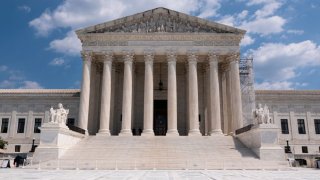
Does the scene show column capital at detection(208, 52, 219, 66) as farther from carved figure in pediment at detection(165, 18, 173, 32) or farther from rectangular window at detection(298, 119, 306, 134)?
rectangular window at detection(298, 119, 306, 134)

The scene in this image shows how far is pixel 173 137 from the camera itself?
36.9 metres

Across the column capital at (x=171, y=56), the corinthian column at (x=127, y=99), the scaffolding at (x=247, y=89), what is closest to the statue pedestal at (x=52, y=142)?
the corinthian column at (x=127, y=99)

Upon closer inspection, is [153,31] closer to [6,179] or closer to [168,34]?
[168,34]

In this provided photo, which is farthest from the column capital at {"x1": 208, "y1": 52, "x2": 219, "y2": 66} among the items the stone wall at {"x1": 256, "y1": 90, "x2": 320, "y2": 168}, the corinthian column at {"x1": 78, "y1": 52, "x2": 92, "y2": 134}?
the corinthian column at {"x1": 78, "y1": 52, "x2": 92, "y2": 134}

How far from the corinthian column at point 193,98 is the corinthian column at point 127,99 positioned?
7.13 meters

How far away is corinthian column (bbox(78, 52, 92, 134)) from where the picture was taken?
3916cm

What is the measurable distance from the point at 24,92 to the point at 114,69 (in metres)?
17.2

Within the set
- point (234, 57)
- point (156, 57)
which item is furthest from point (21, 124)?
point (234, 57)

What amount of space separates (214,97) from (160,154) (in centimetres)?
1260

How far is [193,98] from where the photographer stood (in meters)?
39.7

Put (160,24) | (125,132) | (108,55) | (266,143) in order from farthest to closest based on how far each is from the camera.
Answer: (160,24) < (108,55) < (125,132) < (266,143)

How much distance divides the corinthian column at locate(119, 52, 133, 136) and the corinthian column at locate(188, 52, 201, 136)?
713cm

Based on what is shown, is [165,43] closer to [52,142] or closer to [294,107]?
[52,142]

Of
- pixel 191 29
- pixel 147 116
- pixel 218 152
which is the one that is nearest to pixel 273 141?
pixel 218 152
